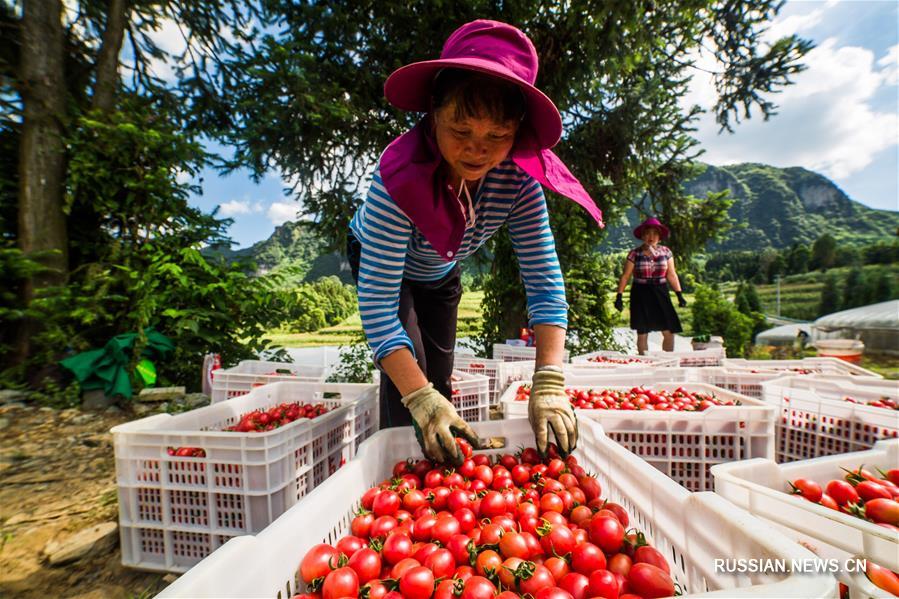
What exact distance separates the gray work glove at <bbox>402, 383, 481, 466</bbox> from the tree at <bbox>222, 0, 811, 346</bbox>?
462 centimetres

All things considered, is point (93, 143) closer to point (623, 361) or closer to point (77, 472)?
point (77, 472)

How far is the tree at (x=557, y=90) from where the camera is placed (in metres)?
5.16

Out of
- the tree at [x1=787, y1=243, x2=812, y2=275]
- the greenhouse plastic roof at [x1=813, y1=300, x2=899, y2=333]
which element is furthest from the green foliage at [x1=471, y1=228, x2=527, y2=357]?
the tree at [x1=787, y1=243, x2=812, y2=275]

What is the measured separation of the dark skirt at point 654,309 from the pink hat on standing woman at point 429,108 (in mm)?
3888

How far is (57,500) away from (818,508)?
3.62 meters

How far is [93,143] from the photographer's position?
14.9ft

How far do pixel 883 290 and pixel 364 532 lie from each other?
138 feet

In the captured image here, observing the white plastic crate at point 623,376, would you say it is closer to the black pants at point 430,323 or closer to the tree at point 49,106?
the black pants at point 430,323

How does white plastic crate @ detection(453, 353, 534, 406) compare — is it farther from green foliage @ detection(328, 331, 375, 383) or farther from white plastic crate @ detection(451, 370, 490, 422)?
green foliage @ detection(328, 331, 375, 383)

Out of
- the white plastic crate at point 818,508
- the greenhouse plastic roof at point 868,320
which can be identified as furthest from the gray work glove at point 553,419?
the greenhouse plastic roof at point 868,320

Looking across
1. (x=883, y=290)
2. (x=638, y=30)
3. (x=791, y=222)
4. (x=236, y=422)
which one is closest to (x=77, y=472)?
(x=236, y=422)

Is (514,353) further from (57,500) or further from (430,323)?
(57,500)

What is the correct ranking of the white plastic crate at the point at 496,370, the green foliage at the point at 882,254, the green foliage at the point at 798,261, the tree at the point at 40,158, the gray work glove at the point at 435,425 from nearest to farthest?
1. the gray work glove at the point at 435,425
2. the white plastic crate at the point at 496,370
3. the tree at the point at 40,158
4. the green foliage at the point at 882,254
5. the green foliage at the point at 798,261

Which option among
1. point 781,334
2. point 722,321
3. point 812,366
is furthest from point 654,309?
point 781,334
